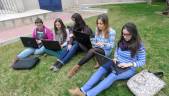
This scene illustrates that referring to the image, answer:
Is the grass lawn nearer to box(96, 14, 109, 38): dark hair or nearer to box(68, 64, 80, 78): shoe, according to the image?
box(68, 64, 80, 78): shoe

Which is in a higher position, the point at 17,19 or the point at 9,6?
the point at 9,6

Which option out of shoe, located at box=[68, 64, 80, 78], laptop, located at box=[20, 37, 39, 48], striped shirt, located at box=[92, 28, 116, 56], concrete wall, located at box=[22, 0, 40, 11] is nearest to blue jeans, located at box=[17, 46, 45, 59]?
laptop, located at box=[20, 37, 39, 48]

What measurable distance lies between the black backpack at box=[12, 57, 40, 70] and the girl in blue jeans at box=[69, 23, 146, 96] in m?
1.32

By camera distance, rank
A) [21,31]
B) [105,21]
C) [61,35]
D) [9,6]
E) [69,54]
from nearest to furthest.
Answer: [105,21], [69,54], [61,35], [21,31], [9,6]

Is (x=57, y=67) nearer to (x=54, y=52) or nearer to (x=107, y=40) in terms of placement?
(x=54, y=52)

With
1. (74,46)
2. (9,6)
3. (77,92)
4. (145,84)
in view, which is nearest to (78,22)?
(74,46)

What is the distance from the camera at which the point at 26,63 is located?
15.5 ft

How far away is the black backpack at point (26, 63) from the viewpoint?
4.64m

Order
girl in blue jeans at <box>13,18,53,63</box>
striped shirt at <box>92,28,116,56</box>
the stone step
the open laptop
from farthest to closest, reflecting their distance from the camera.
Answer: the stone step, girl in blue jeans at <box>13,18,53,63</box>, the open laptop, striped shirt at <box>92,28,116,56</box>

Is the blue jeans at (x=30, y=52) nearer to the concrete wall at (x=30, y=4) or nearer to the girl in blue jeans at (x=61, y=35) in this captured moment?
the girl in blue jeans at (x=61, y=35)

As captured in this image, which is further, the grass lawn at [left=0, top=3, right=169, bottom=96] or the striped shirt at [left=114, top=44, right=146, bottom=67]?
the grass lawn at [left=0, top=3, right=169, bottom=96]

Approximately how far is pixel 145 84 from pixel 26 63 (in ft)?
7.98

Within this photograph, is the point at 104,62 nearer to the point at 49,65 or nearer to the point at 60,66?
the point at 60,66

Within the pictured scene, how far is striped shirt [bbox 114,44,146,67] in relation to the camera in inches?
138
